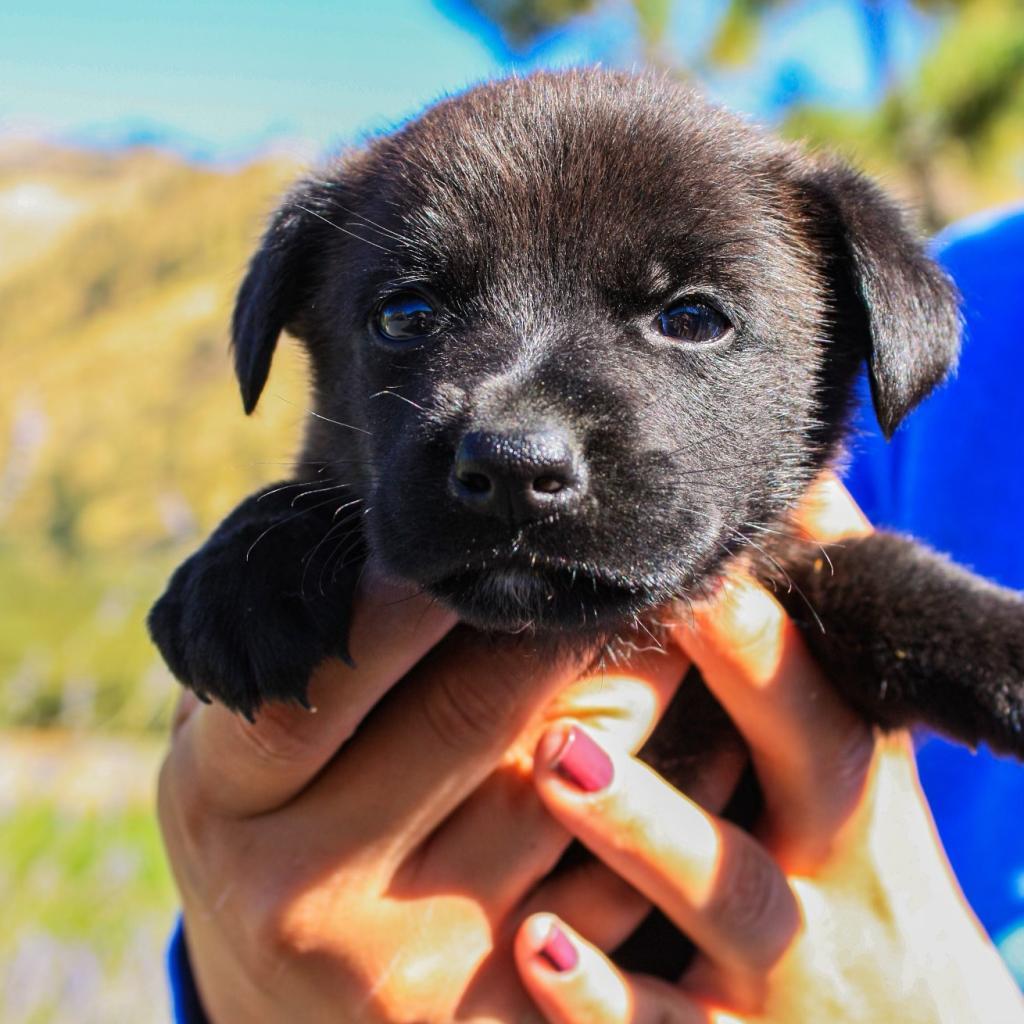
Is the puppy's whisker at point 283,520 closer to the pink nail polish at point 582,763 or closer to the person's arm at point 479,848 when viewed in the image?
the person's arm at point 479,848

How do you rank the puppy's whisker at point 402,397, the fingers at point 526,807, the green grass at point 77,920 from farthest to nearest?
the green grass at point 77,920
the fingers at point 526,807
the puppy's whisker at point 402,397

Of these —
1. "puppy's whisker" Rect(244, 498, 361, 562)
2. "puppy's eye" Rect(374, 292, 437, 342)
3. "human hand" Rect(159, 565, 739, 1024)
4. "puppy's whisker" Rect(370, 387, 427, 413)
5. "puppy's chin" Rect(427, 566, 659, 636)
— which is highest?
"puppy's eye" Rect(374, 292, 437, 342)

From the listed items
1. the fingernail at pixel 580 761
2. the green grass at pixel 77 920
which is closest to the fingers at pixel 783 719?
the fingernail at pixel 580 761

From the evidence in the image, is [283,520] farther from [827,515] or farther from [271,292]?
[827,515]

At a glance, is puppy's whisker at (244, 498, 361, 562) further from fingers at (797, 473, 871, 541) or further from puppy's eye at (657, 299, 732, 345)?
fingers at (797, 473, 871, 541)

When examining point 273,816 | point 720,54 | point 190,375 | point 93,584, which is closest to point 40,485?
point 190,375

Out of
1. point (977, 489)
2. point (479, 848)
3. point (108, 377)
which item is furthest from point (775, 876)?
point (108, 377)

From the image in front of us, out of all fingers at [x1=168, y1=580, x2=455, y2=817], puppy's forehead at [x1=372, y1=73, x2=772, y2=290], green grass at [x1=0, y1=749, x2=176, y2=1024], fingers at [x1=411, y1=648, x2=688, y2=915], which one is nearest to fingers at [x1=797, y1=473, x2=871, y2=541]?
fingers at [x1=411, y1=648, x2=688, y2=915]
